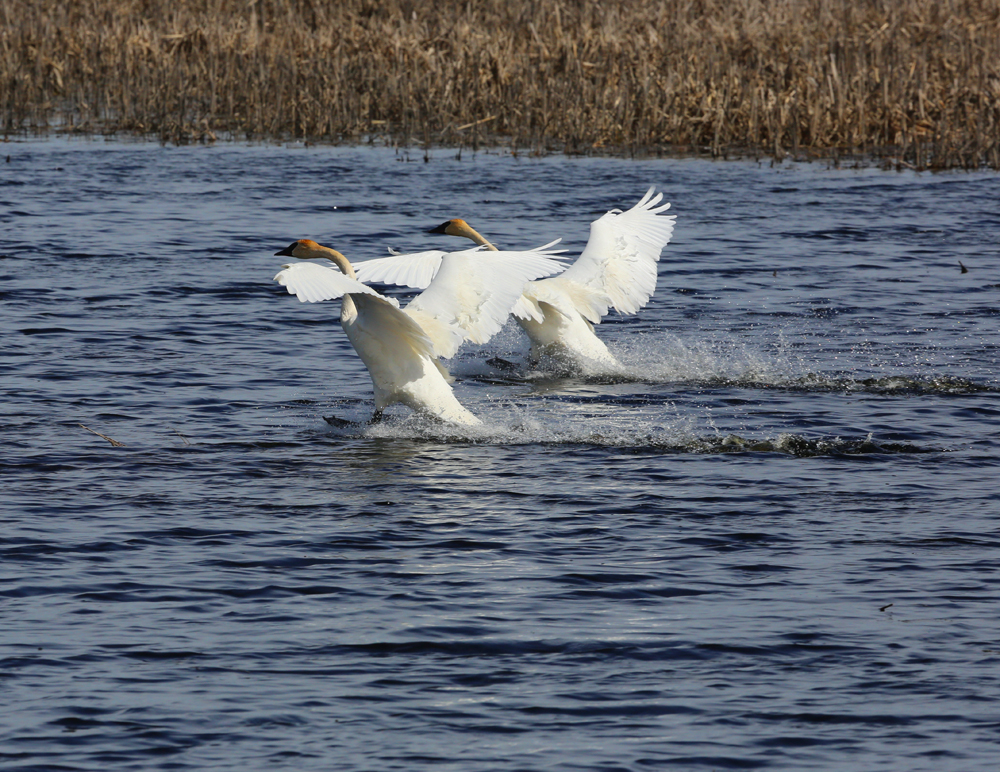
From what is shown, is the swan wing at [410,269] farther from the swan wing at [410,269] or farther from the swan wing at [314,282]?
the swan wing at [314,282]

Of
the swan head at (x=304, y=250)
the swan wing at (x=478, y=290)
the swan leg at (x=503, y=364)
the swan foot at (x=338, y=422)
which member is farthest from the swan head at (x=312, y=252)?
the swan leg at (x=503, y=364)

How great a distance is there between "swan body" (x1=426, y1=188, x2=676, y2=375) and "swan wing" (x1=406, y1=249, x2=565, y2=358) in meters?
1.61

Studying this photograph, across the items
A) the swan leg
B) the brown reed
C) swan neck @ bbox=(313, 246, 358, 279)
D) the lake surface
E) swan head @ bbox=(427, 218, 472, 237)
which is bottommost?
the lake surface

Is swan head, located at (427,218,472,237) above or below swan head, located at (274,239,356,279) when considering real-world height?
above

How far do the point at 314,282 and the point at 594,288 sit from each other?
454 centimetres

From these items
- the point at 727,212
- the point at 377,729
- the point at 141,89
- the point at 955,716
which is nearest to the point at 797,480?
the point at 955,716

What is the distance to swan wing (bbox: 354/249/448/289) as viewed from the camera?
10742mm

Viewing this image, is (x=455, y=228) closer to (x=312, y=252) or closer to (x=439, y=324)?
(x=312, y=252)

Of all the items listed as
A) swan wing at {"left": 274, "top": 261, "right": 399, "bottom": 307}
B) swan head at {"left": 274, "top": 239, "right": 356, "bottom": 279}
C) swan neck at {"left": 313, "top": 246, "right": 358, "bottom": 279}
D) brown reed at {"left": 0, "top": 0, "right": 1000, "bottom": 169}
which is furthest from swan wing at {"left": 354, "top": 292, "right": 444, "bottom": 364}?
brown reed at {"left": 0, "top": 0, "right": 1000, "bottom": 169}

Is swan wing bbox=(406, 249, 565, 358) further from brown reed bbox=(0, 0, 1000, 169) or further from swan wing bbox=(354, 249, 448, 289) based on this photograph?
brown reed bbox=(0, 0, 1000, 169)

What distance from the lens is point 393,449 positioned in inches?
379

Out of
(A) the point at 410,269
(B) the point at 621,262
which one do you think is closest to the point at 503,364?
(B) the point at 621,262

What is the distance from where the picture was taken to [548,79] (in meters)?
22.5

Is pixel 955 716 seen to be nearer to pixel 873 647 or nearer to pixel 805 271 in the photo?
pixel 873 647
